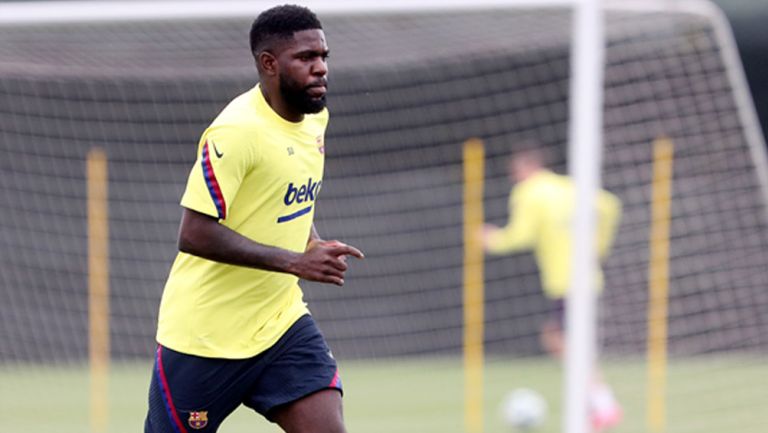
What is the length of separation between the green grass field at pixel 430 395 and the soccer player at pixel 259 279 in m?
4.77

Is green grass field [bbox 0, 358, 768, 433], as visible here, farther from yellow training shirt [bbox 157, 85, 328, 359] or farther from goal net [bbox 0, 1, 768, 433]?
yellow training shirt [bbox 157, 85, 328, 359]

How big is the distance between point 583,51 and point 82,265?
6.88 m

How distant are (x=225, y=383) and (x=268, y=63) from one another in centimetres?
104

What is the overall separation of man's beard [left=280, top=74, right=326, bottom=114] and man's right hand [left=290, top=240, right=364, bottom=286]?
1.66ft

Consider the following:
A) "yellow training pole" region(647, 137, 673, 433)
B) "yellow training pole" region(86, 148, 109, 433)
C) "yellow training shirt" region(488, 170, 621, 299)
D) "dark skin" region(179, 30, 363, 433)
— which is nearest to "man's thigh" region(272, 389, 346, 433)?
"dark skin" region(179, 30, 363, 433)

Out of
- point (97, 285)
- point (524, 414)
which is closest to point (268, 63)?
point (524, 414)

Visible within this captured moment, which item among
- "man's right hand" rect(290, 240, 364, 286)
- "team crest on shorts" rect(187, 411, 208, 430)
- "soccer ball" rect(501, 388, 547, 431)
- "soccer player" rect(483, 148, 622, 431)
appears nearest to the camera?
"man's right hand" rect(290, 240, 364, 286)

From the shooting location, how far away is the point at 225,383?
443 centimetres

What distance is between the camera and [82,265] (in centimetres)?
1230

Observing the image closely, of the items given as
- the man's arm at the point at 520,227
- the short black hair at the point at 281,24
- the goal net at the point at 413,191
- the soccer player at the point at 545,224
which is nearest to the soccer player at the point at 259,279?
the short black hair at the point at 281,24

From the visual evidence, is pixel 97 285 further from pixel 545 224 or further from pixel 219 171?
pixel 219 171

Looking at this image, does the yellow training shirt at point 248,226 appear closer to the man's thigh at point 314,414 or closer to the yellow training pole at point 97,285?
the man's thigh at point 314,414

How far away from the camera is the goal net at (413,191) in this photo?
8078 mm

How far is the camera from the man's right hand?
4.07 metres
